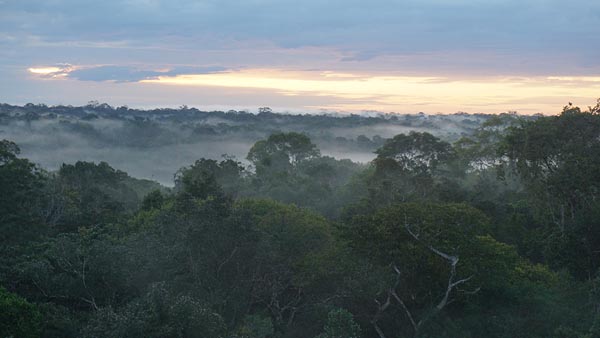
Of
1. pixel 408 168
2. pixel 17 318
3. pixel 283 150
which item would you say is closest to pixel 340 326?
pixel 17 318

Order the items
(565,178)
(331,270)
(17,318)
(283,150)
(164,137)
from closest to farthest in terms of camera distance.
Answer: (17,318) → (331,270) → (565,178) → (283,150) → (164,137)

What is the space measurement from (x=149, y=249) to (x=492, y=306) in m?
11.2

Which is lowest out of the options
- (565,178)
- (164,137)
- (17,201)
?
(164,137)

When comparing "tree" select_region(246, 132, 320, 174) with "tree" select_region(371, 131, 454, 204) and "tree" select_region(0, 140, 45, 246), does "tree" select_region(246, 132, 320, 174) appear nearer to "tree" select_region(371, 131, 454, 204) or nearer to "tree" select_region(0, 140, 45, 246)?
"tree" select_region(371, 131, 454, 204)

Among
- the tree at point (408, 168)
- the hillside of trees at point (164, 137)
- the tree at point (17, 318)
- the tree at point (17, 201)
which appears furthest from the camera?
the hillside of trees at point (164, 137)

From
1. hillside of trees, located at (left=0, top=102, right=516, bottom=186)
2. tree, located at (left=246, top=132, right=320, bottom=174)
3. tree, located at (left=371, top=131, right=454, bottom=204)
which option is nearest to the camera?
tree, located at (left=371, top=131, right=454, bottom=204)

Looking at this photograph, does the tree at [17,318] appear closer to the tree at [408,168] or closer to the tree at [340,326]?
the tree at [340,326]

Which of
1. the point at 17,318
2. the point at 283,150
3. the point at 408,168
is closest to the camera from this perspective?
the point at 17,318

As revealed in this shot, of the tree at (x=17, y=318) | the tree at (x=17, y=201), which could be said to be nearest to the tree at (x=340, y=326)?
the tree at (x=17, y=318)

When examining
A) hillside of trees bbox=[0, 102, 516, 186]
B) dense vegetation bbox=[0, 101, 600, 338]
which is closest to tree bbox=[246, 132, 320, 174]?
dense vegetation bbox=[0, 101, 600, 338]

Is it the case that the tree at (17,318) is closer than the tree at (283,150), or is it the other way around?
the tree at (17,318)

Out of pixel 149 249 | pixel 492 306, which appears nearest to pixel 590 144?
pixel 492 306

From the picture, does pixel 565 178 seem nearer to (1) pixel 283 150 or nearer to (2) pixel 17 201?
(2) pixel 17 201

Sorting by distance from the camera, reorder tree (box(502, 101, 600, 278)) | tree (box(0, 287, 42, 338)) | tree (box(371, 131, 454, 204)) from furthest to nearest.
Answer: tree (box(371, 131, 454, 204)), tree (box(502, 101, 600, 278)), tree (box(0, 287, 42, 338))
